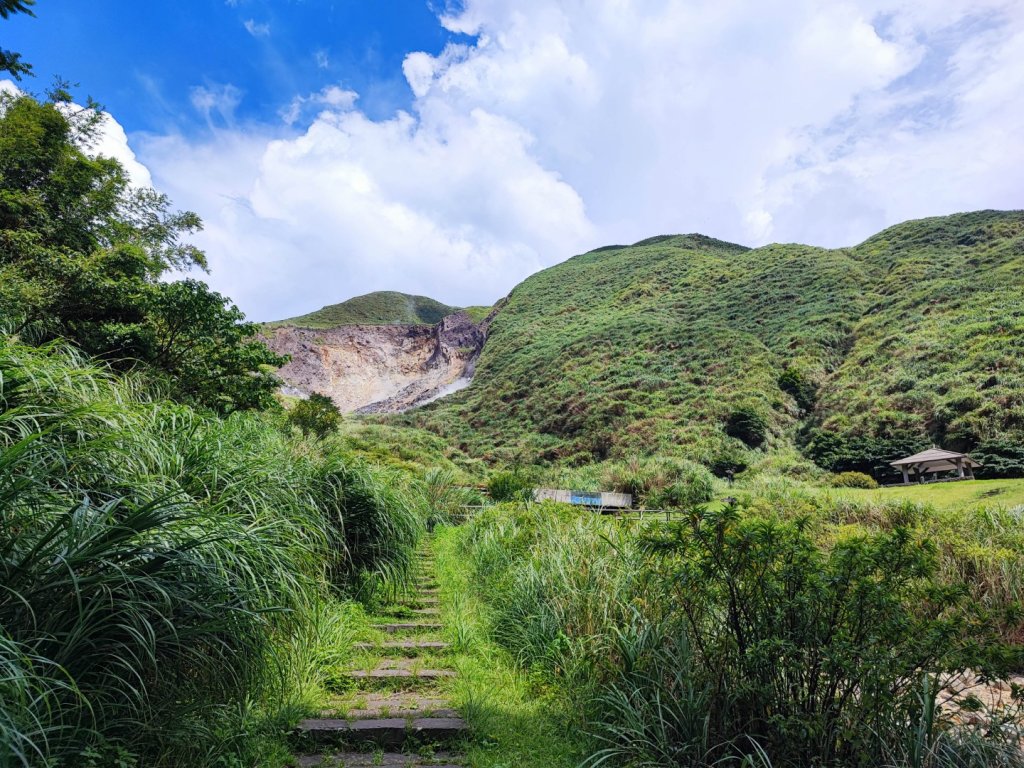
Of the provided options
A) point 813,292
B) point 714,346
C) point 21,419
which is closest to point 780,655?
point 21,419

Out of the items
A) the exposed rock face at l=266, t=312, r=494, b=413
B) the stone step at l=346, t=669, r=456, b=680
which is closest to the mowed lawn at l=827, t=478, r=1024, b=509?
the stone step at l=346, t=669, r=456, b=680

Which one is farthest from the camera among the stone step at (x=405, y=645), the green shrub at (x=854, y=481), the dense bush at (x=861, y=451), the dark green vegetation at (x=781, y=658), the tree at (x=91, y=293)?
the dense bush at (x=861, y=451)

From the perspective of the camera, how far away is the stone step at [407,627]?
16.8 ft

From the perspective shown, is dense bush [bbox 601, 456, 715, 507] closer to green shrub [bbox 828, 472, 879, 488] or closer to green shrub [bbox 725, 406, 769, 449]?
green shrub [bbox 828, 472, 879, 488]

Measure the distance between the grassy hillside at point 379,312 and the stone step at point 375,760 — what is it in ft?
228

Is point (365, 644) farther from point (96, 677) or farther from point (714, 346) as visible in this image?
point (714, 346)

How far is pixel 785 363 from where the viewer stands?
32031mm

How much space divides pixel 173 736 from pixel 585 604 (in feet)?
9.77

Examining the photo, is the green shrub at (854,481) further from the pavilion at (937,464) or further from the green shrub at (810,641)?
the green shrub at (810,641)

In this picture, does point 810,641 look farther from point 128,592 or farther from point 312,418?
point 312,418

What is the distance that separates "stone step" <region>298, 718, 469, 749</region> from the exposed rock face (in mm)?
51066

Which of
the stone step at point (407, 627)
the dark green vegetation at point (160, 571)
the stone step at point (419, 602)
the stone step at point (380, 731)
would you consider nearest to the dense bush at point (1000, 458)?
the stone step at point (419, 602)

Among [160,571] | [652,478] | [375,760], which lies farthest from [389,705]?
[652,478]

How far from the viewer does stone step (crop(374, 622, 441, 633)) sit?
16.8 feet
